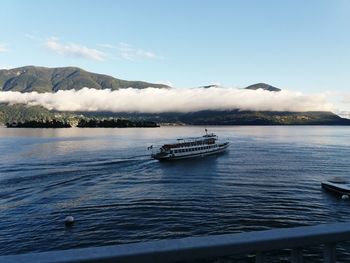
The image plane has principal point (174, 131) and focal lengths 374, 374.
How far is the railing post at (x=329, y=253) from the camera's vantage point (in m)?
4.32

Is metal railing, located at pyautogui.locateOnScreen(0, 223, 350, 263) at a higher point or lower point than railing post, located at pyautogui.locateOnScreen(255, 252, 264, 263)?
higher

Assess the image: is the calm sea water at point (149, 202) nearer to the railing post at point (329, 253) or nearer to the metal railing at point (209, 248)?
the railing post at point (329, 253)

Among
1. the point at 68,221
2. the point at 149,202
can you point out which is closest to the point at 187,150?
the point at 149,202

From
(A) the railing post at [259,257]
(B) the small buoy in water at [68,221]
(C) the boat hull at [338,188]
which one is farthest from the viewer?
(C) the boat hull at [338,188]

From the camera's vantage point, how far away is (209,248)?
3.86 m

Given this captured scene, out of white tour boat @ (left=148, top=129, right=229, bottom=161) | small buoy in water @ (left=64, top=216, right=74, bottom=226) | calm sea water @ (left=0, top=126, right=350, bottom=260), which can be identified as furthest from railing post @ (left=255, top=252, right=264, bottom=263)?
white tour boat @ (left=148, top=129, right=229, bottom=161)

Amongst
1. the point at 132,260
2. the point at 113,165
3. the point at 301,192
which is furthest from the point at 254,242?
the point at 113,165

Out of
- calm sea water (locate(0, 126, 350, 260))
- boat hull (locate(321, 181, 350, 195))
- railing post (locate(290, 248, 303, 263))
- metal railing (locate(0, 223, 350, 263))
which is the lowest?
calm sea water (locate(0, 126, 350, 260))

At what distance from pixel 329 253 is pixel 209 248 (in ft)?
4.99

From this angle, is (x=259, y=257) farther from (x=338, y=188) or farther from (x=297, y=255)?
(x=338, y=188)

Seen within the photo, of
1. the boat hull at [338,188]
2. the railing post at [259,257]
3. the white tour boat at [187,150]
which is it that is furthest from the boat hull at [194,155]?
the railing post at [259,257]

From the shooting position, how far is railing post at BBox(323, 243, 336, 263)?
4324mm

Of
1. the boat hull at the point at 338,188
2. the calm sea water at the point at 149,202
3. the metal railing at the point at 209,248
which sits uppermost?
the metal railing at the point at 209,248

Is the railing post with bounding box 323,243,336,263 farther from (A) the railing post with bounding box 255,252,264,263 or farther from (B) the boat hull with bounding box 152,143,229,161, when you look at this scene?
(B) the boat hull with bounding box 152,143,229,161
